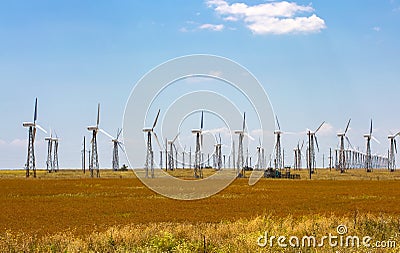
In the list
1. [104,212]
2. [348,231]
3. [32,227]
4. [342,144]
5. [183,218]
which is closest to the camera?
[348,231]

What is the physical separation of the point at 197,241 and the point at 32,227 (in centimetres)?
1806

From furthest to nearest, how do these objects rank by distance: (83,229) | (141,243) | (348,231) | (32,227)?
(32,227) → (83,229) → (348,231) → (141,243)

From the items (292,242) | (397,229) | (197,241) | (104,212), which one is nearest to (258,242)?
(292,242)

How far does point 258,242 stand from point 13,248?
7856 millimetres

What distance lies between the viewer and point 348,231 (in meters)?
22.3

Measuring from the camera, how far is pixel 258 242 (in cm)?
1805

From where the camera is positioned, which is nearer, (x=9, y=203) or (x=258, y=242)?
(x=258, y=242)

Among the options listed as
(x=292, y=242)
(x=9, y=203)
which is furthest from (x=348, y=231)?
(x=9, y=203)

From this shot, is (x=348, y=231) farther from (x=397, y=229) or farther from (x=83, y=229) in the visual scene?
(x=83, y=229)

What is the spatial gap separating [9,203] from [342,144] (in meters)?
140

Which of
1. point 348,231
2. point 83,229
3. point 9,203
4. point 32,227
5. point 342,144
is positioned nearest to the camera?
point 348,231

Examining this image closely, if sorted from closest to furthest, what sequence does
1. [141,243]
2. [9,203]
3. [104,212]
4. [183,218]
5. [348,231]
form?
[141,243] < [348,231] < [183,218] < [104,212] < [9,203]

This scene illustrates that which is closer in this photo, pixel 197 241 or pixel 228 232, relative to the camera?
pixel 197 241

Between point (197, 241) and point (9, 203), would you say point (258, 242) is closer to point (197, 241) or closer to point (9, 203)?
point (197, 241)
